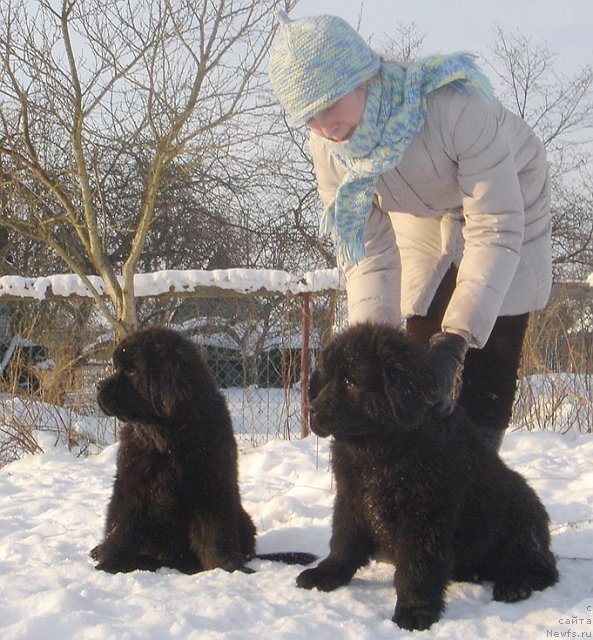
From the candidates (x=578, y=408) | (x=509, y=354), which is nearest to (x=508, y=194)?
(x=509, y=354)

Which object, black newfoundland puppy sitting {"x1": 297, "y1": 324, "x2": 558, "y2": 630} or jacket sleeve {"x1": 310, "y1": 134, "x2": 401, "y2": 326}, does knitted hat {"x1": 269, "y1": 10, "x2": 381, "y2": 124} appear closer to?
jacket sleeve {"x1": 310, "y1": 134, "x2": 401, "y2": 326}

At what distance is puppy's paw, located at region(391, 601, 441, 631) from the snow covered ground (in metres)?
0.03

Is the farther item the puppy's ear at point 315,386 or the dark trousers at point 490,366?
the dark trousers at point 490,366

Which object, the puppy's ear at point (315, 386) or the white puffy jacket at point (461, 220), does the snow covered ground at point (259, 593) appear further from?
the white puffy jacket at point (461, 220)

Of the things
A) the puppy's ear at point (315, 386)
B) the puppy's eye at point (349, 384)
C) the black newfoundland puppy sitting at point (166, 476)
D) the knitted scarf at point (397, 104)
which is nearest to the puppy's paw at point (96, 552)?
the black newfoundland puppy sitting at point (166, 476)

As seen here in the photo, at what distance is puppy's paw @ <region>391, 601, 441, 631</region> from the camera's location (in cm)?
230

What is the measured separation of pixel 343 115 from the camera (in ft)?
8.64

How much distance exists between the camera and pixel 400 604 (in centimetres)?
238

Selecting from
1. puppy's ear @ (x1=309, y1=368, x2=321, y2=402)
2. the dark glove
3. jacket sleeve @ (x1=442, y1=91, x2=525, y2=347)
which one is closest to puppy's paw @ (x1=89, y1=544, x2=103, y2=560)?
puppy's ear @ (x1=309, y1=368, x2=321, y2=402)

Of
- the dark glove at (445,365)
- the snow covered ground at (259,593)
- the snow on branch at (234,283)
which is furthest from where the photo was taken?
the snow on branch at (234,283)

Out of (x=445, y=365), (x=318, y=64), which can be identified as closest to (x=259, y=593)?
(x=445, y=365)

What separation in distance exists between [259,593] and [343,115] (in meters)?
1.63

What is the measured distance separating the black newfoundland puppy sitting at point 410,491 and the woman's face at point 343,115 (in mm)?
→ 692

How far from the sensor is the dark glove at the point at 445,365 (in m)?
2.41
